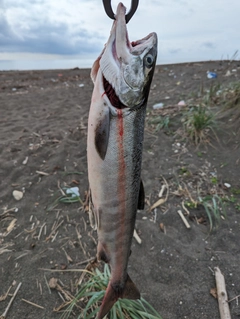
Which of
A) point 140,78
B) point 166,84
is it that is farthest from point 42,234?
point 166,84

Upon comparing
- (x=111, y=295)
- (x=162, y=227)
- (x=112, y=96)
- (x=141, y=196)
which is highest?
(x=112, y=96)

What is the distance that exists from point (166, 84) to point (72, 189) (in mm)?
6305

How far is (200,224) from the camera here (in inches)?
131

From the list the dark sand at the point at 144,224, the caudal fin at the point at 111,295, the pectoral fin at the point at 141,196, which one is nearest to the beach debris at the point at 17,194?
the dark sand at the point at 144,224

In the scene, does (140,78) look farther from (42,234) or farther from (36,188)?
(36,188)

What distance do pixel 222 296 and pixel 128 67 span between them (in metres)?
2.20

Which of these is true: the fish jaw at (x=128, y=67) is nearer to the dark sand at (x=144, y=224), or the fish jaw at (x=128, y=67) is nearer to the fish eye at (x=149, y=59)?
the fish eye at (x=149, y=59)

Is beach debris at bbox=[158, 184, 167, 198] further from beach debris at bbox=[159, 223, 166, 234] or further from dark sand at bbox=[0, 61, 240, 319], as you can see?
beach debris at bbox=[159, 223, 166, 234]

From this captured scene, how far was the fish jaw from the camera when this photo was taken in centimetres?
137

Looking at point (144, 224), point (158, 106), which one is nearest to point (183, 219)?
point (144, 224)

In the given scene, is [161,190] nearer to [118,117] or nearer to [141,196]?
[141,196]

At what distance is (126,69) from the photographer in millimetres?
1389

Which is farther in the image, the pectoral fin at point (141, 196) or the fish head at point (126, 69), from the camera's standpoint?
the pectoral fin at point (141, 196)

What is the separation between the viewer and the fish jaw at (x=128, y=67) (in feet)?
4.49
